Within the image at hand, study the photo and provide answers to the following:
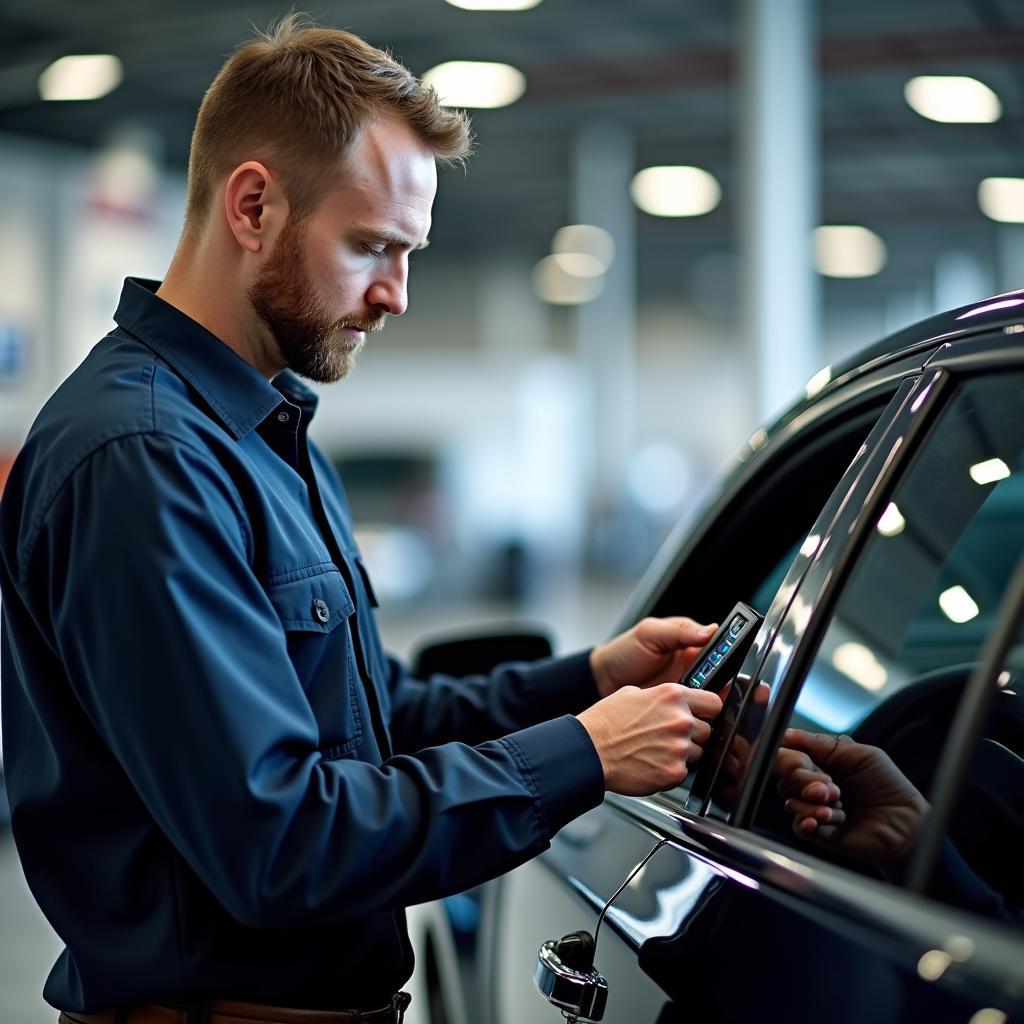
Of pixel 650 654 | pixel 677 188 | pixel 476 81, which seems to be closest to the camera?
pixel 650 654

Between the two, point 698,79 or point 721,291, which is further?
point 721,291

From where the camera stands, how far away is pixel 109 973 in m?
1.42

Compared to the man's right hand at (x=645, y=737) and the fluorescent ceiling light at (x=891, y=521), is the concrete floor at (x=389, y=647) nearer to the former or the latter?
the man's right hand at (x=645, y=737)

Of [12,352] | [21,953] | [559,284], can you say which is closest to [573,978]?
[21,953]

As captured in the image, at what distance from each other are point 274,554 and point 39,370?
28.8 feet

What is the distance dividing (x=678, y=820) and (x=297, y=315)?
2.35 feet

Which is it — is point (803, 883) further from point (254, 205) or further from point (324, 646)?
point (254, 205)

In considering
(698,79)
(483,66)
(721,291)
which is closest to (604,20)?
(698,79)

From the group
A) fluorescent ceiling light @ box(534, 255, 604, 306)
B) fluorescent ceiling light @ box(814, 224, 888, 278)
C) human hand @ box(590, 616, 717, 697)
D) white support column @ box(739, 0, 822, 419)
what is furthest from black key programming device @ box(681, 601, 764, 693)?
fluorescent ceiling light @ box(534, 255, 604, 306)

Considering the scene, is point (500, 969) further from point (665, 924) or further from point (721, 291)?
point (721, 291)

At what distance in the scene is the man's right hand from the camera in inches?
57.4

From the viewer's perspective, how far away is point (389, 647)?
11.8 metres

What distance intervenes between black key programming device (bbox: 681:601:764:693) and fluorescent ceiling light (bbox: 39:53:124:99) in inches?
275

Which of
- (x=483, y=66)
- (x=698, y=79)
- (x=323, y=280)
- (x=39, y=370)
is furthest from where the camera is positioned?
(x=698, y=79)
